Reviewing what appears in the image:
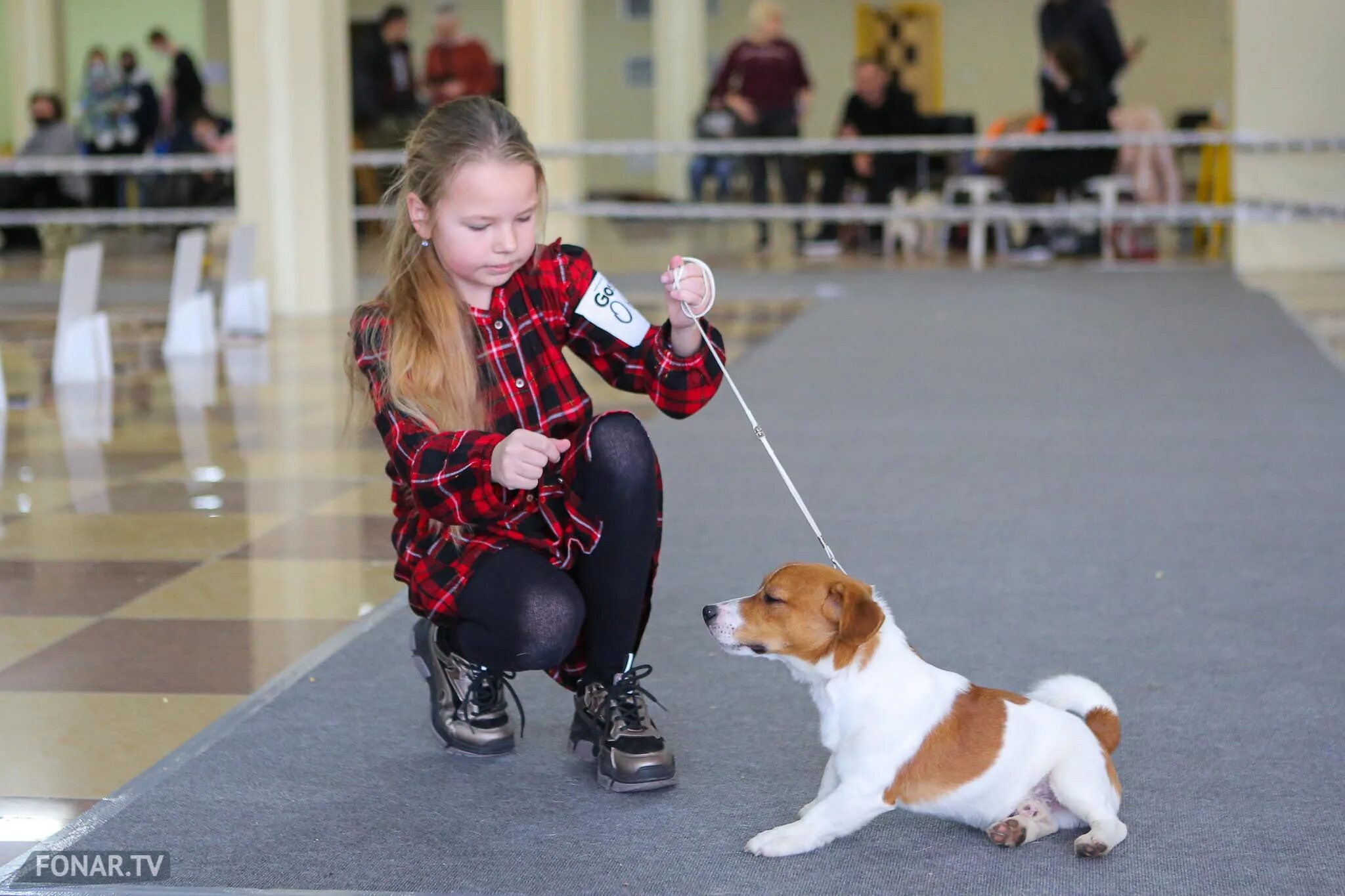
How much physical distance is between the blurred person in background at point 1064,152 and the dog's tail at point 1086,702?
9768 millimetres

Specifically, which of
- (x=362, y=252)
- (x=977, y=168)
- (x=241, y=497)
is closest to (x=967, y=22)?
(x=977, y=168)

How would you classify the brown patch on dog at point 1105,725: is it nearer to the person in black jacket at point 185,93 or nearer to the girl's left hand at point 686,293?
the girl's left hand at point 686,293

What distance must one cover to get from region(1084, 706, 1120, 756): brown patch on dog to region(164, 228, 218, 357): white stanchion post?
5.80 m

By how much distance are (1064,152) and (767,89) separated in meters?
2.52

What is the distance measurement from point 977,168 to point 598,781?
1132 cm

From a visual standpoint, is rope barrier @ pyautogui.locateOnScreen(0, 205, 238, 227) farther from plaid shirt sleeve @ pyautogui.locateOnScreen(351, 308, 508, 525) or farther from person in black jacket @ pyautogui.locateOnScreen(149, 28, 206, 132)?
plaid shirt sleeve @ pyautogui.locateOnScreen(351, 308, 508, 525)

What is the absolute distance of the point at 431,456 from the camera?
2.12 m

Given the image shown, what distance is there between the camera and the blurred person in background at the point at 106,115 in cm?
1478

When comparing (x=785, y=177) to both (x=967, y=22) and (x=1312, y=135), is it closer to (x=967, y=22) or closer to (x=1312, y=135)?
(x=1312, y=135)

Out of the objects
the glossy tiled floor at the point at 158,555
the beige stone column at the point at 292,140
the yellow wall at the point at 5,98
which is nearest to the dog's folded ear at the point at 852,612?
the glossy tiled floor at the point at 158,555

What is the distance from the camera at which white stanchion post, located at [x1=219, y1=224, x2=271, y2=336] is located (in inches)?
315

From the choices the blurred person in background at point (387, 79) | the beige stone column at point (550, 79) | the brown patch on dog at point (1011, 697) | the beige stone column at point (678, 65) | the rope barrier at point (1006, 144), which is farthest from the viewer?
the beige stone column at point (678, 65)

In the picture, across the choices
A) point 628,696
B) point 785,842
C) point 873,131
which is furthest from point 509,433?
point 873,131

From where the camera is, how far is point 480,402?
225 centimetres
